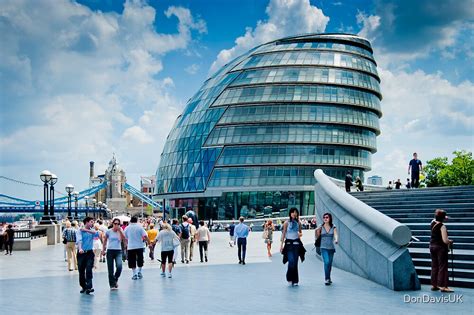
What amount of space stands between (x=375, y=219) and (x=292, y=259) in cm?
219

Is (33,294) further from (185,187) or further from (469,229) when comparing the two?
(185,187)

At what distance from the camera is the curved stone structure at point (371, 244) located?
12570 millimetres

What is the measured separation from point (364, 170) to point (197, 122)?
78.0ft

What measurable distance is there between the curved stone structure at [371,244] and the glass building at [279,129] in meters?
53.9

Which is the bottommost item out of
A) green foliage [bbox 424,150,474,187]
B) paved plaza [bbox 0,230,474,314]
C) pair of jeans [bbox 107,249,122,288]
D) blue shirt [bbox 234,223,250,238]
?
paved plaza [bbox 0,230,474,314]

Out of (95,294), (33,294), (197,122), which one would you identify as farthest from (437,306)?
(197,122)

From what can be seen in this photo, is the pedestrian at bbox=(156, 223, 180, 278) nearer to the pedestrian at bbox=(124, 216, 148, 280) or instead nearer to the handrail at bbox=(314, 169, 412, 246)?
the pedestrian at bbox=(124, 216, 148, 280)

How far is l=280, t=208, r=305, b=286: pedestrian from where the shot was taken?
14.2 meters

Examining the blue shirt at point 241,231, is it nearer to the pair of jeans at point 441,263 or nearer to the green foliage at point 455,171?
the pair of jeans at point 441,263

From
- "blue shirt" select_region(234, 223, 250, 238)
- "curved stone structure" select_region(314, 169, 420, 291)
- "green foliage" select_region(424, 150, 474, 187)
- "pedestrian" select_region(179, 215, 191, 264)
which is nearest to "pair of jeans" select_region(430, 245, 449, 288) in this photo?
"curved stone structure" select_region(314, 169, 420, 291)

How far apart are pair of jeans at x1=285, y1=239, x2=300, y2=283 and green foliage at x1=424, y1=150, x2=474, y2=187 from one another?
77480 millimetres

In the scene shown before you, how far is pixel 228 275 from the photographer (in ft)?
56.9

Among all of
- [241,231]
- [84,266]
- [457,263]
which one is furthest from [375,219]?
[241,231]

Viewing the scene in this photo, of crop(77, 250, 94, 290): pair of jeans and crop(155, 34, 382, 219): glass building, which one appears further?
crop(155, 34, 382, 219): glass building
